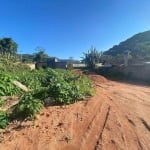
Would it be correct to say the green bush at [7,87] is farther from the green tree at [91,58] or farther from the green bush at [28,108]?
the green tree at [91,58]

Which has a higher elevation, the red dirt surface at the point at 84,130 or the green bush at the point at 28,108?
the green bush at the point at 28,108

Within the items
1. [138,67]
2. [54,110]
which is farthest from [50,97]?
[138,67]

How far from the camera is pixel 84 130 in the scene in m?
6.41

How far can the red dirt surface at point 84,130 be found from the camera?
566cm

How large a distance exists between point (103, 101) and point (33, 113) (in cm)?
273

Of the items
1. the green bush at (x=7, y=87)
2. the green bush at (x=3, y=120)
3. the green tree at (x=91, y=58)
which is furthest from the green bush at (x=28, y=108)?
the green tree at (x=91, y=58)

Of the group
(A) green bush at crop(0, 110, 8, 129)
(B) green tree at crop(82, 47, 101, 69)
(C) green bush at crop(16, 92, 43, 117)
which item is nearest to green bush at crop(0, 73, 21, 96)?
(C) green bush at crop(16, 92, 43, 117)

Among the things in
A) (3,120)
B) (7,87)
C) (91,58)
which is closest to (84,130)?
(3,120)

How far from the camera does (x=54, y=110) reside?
323 inches

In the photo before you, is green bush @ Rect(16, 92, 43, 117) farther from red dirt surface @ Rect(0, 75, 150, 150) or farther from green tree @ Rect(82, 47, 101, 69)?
green tree @ Rect(82, 47, 101, 69)

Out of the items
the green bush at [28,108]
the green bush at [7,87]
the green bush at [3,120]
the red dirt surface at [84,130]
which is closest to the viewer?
the red dirt surface at [84,130]

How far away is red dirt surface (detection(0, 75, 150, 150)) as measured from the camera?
18.6 ft

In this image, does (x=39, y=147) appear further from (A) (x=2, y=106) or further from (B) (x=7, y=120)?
(A) (x=2, y=106)

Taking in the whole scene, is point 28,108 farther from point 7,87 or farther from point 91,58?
point 91,58
